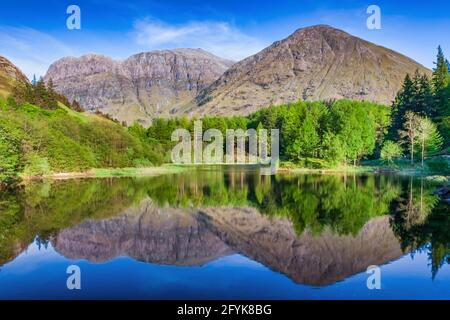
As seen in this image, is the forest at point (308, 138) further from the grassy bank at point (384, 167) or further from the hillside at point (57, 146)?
the grassy bank at point (384, 167)

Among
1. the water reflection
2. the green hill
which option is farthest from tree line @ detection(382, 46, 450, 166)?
the green hill

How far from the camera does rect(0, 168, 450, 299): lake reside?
57.5 feet

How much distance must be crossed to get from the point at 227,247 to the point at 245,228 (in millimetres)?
5498

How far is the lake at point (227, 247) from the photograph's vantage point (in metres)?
17.5

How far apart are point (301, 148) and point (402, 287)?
87.1 m

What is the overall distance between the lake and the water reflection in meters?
0.08

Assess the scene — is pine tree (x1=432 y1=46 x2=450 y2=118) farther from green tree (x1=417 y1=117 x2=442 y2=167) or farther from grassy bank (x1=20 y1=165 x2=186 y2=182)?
grassy bank (x1=20 y1=165 x2=186 y2=182)

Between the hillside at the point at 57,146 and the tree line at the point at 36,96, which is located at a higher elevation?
the tree line at the point at 36,96

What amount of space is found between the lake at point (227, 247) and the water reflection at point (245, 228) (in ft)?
0.25

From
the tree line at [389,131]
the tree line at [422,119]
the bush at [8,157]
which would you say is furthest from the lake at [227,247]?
the tree line at [389,131]

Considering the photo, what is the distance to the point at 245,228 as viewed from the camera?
30.5 metres

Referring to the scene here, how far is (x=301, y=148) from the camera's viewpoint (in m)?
103
